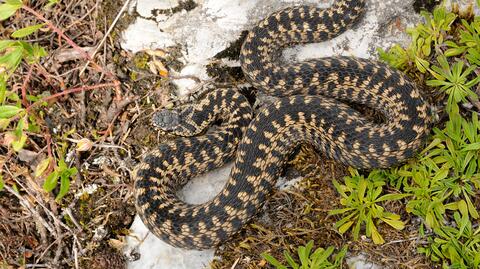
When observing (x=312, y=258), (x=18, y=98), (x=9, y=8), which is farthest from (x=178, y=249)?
(x=9, y=8)

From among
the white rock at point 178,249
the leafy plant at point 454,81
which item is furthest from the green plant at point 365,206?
the white rock at point 178,249

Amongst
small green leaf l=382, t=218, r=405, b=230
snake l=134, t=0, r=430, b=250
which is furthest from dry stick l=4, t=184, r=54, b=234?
small green leaf l=382, t=218, r=405, b=230

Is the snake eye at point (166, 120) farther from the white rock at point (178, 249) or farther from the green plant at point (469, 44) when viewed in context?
the green plant at point (469, 44)

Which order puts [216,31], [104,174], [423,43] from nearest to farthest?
[423,43], [104,174], [216,31]

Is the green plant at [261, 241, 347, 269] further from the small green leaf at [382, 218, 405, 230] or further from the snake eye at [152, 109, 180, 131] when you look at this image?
the snake eye at [152, 109, 180, 131]

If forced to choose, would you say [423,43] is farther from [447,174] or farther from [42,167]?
[42,167]
